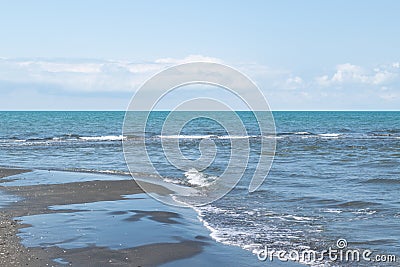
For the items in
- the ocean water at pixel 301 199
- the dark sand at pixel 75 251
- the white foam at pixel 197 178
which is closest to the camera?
the dark sand at pixel 75 251

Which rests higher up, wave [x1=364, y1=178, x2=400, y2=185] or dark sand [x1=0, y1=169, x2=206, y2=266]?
wave [x1=364, y1=178, x2=400, y2=185]

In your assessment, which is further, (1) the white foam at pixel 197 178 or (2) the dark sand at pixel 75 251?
(1) the white foam at pixel 197 178

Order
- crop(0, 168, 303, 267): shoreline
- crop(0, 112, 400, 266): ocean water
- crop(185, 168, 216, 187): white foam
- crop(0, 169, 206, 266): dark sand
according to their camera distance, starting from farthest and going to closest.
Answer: crop(185, 168, 216, 187): white foam
crop(0, 112, 400, 266): ocean water
crop(0, 168, 303, 267): shoreline
crop(0, 169, 206, 266): dark sand

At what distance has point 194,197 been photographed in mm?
16594

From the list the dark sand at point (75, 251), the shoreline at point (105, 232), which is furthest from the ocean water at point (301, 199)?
the dark sand at point (75, 251)

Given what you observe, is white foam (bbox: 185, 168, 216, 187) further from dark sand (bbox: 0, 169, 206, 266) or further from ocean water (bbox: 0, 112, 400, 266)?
dark sand (bbox: 0, 169, 206, 266)

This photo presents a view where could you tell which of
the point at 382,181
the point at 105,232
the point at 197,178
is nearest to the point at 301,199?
the point at 382,181

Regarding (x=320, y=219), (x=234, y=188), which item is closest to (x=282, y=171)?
(x=234, y=188)

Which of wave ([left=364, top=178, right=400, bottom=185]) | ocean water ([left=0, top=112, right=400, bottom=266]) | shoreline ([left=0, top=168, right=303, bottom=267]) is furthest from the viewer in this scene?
wave ([left=364, top=178, right=400, bottom=185])

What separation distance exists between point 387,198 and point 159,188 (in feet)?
24.8

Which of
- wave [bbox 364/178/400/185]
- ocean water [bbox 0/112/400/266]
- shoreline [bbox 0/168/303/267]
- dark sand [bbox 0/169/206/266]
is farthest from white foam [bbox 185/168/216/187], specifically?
dark sand [bbox 0/169/206/266]

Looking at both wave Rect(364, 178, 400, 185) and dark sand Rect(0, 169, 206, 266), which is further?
wave Rect(364, 178, 400, 185)

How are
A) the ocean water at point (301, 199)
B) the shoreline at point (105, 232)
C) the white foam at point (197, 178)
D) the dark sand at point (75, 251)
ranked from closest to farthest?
the dark sand at point (75, 251) → the shoreline at point (105, 232) → the ocean water at point (301, 199) → the white foam at point (197, 178)

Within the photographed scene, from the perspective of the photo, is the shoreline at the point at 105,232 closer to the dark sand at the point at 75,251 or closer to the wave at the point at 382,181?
the dark sand at the point at 75,251
